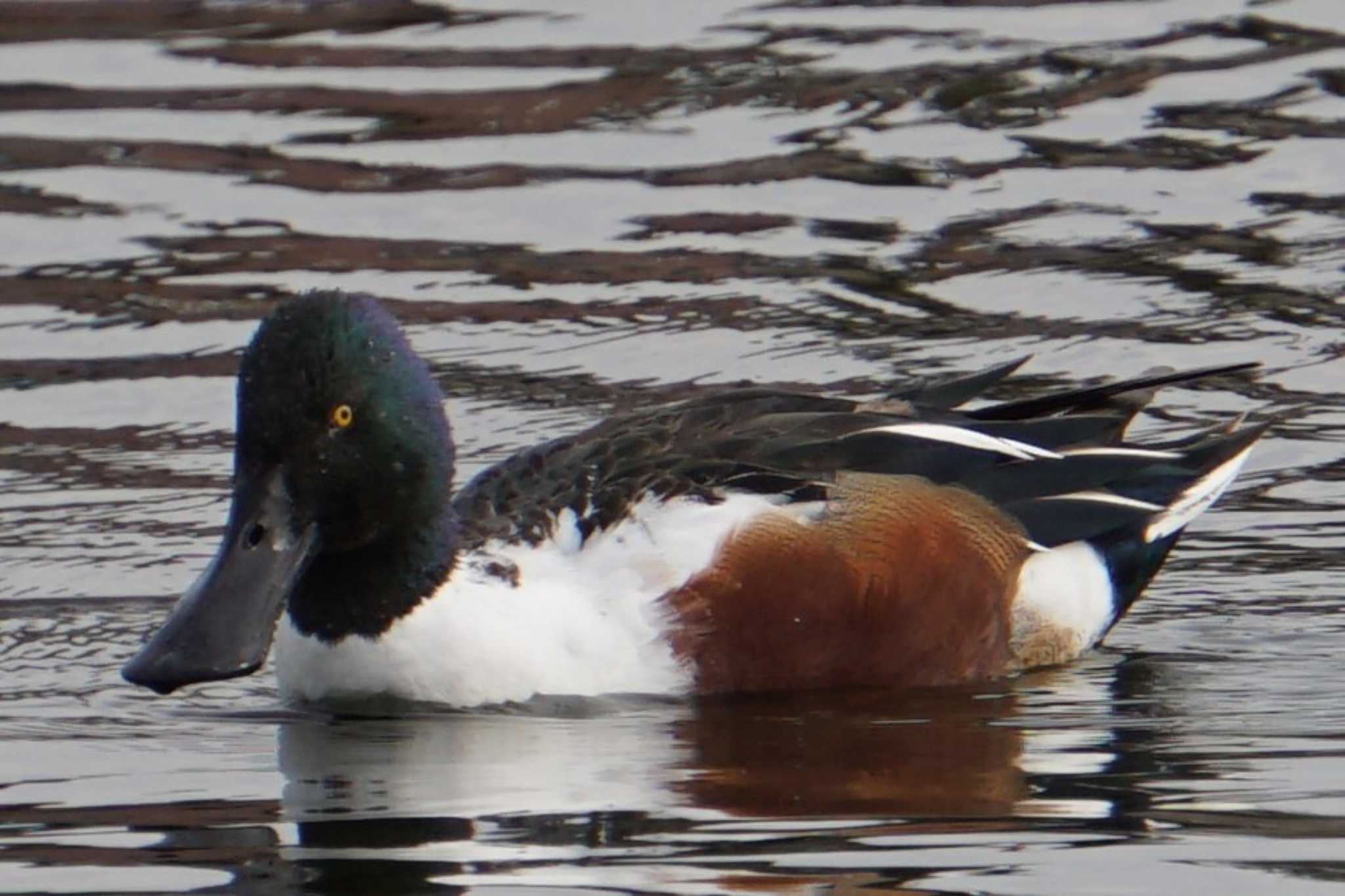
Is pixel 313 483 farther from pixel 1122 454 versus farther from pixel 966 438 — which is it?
pixel 1122 454

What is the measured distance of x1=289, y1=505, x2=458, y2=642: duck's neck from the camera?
645cm

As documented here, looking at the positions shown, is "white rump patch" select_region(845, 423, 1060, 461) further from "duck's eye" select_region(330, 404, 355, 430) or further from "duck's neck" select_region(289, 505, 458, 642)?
"duck's eye" select_region(330, 404, 355, 430)

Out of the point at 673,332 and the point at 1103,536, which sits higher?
the point at 673,332

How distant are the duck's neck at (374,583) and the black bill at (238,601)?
0.50 ft

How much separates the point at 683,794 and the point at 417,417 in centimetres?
117

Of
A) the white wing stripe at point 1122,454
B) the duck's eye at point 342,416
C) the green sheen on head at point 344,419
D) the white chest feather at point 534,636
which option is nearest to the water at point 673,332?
the white chest feather at point 534,636

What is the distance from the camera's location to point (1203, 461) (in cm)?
727

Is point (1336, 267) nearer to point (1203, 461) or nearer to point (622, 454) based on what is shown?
point (1203, 461)

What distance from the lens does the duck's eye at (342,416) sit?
20.6ft

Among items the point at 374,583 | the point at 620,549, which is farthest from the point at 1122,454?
the point at 374,583

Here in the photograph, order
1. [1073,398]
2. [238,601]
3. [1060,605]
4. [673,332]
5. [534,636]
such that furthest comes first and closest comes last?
[673,332], [1073,398], [1060,605], [534,636], [238,601]

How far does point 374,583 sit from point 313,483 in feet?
0.99

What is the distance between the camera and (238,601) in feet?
20.1

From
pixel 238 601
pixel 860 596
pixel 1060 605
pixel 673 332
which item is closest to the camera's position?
pixel 238 601
